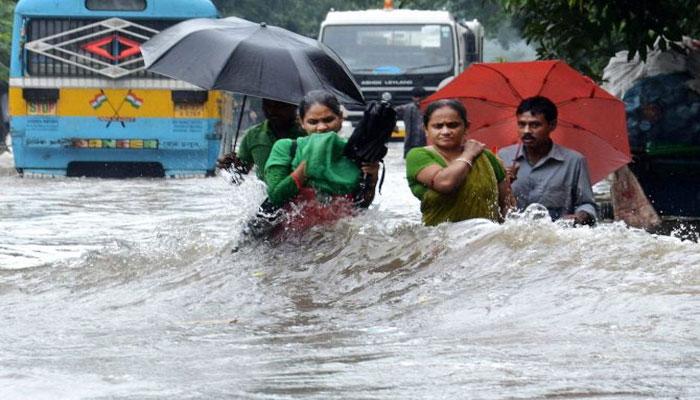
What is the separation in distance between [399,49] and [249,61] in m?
18.8

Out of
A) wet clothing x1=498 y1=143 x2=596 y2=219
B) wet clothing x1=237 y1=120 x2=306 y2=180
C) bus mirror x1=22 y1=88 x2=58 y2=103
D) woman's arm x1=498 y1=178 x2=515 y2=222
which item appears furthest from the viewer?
bus mirror x1=22 y1=88 x2=58 y2=103

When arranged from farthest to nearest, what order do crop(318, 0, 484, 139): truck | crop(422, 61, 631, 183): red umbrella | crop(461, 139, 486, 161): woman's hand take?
crop(318, 0, 484, 139): truck
crop(422, 61, 631, 183): red umbrella
crop(461, 139, 486, 161): woman's hand

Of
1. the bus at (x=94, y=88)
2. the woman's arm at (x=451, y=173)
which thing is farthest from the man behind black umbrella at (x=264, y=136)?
the bus at (x=94, y=88)

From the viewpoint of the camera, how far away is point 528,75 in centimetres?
1010

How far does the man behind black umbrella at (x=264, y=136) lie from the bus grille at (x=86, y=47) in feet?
40.0

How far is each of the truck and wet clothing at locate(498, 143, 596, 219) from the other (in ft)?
62.5

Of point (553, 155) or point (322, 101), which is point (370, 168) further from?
point (553, 155)

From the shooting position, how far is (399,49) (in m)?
28.8

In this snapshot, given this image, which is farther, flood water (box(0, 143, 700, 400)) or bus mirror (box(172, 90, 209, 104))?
bus mirror (box(172, 90, 209, 104))

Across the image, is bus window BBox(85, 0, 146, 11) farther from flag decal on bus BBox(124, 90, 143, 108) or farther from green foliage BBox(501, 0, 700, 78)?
green foliage BBox(501, 0, 700, 78)

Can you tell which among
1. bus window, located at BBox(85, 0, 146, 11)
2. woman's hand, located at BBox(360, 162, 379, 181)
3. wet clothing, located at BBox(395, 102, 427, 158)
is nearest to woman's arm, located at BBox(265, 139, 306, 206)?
woman's hand, located at BBox(360, 162, 379, 181)

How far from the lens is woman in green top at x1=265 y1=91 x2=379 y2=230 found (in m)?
8.88

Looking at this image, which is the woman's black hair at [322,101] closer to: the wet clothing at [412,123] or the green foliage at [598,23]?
the green foliage at [598,23]

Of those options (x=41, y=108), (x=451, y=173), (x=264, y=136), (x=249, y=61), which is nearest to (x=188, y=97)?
(x=41, y=108)
